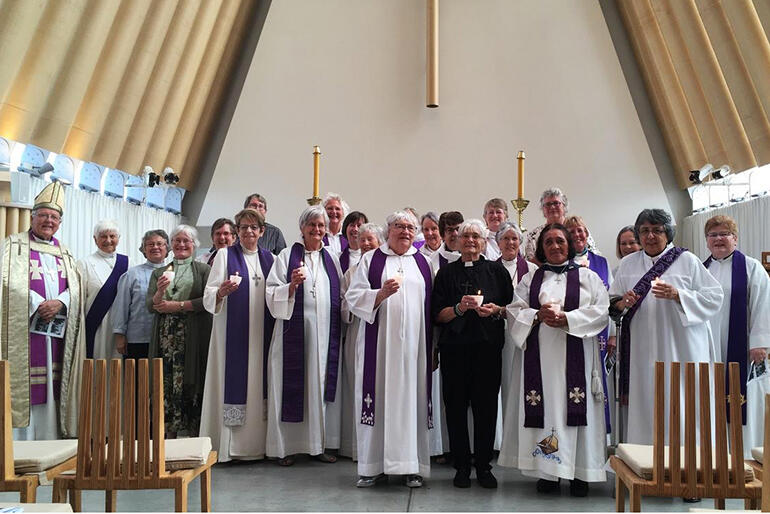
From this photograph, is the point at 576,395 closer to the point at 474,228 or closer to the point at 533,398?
the point at 533,398

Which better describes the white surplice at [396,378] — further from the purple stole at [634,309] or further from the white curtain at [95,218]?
the white curtain at [95,218]

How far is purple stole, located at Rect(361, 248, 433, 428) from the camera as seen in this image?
4730 mm

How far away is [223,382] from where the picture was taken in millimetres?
5441

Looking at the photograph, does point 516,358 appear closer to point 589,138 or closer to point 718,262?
point 718,262

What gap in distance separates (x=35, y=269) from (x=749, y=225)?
25.0ft

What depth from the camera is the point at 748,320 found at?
4.92 metres

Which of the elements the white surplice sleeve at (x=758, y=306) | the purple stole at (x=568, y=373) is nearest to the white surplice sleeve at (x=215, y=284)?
the purple stole at (x=568, y=373)

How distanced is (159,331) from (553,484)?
2.99m

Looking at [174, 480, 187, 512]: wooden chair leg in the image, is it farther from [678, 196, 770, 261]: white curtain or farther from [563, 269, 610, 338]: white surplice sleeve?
[678, 196, 770, 261]: white curtain

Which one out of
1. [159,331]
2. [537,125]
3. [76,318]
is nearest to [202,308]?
[159,331]

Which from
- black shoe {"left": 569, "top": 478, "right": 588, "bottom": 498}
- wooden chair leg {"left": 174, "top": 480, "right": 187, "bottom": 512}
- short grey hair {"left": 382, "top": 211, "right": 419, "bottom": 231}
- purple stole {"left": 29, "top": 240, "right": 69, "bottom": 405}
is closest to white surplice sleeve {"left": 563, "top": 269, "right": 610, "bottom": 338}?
black shoe {"left": 569, "top": 478, "right": 588, "bottom": 498}

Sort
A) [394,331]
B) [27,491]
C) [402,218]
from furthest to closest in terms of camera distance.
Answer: [402,218] < [394,331] < [27,491]

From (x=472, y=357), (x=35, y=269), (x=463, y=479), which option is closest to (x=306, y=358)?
(x=472, y=357)

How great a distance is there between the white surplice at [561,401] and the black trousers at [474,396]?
0.15 m
